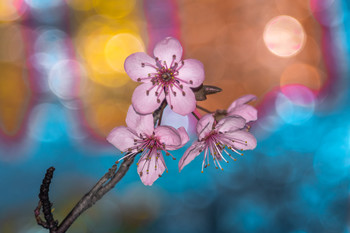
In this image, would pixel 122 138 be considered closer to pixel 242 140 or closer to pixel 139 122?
pixel 139 122

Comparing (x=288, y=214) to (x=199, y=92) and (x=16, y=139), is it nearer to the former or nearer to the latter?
(x=199, y=92)

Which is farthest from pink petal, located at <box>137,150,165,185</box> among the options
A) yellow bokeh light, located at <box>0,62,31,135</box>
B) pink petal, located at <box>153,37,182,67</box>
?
yellow bokeh light, located at <box>0,62,31,135</box>

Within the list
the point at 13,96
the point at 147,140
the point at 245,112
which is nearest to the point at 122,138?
the point at 147,140

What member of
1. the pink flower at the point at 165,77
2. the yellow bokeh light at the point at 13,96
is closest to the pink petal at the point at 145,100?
the pink flower at the point at 165,77

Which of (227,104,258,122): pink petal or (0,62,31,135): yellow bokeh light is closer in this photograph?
(227,104,258,122): pink petal

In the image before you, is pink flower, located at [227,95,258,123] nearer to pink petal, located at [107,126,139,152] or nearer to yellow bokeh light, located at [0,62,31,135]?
pink petal, located at [107,126,139,152]
